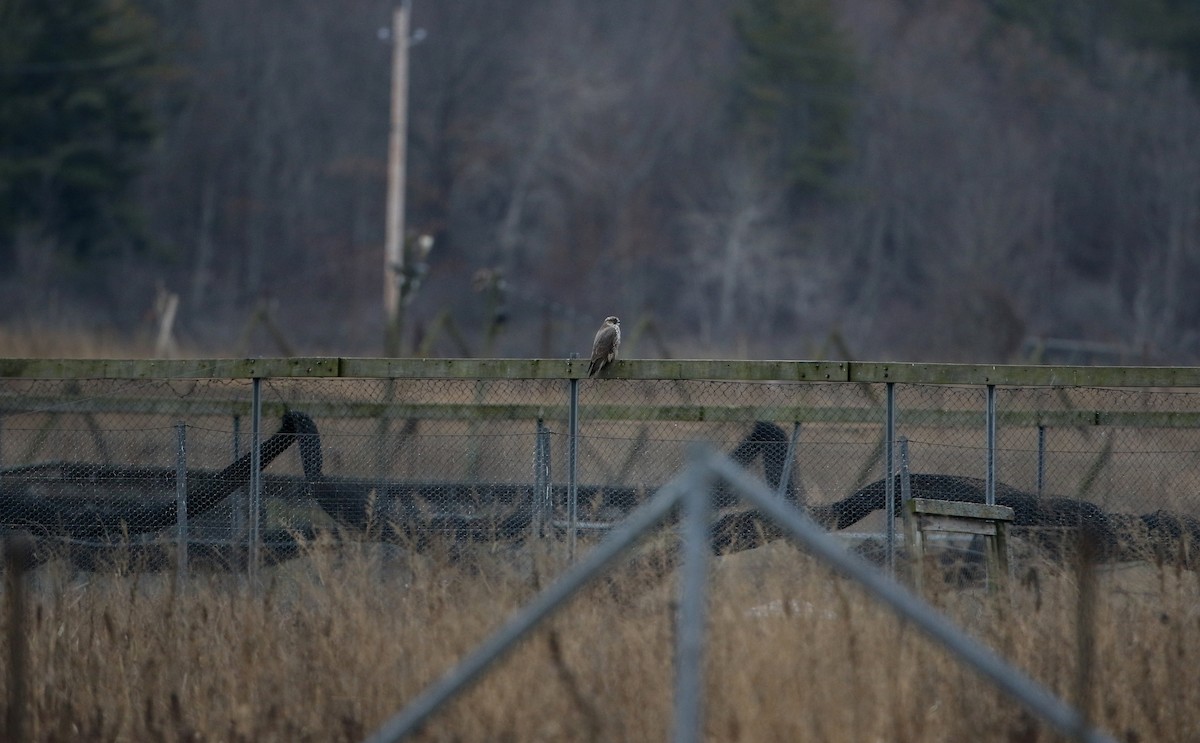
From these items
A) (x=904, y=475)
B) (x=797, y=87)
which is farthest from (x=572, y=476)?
(x=797, y=87)

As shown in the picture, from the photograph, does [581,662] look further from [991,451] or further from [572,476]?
[991,451]

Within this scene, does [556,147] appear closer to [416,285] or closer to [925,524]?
[416,285]

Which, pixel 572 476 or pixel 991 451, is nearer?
Answer: pixel 572 476

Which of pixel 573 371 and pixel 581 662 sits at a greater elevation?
pixel 573 371

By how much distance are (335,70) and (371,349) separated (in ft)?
62.0

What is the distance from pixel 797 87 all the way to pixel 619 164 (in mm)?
5837

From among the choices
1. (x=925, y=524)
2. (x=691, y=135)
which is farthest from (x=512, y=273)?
(x=925, y=524)

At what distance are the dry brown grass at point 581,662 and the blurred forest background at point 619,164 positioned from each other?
30260 millimetres

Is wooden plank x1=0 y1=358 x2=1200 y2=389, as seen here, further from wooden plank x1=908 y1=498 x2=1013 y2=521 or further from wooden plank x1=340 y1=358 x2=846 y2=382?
wooden plank x1=908 y1=498 x2=1013 y2=521

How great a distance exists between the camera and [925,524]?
284 inches

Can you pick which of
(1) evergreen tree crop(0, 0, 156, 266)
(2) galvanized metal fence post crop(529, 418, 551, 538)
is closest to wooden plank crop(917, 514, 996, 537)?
(2) galvanized metal fence post crop(529, 418, 551, 538)

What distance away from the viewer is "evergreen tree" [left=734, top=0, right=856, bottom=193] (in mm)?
42219

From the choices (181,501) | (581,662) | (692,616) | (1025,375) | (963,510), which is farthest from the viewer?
(1025,375)

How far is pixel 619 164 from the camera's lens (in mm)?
44406
